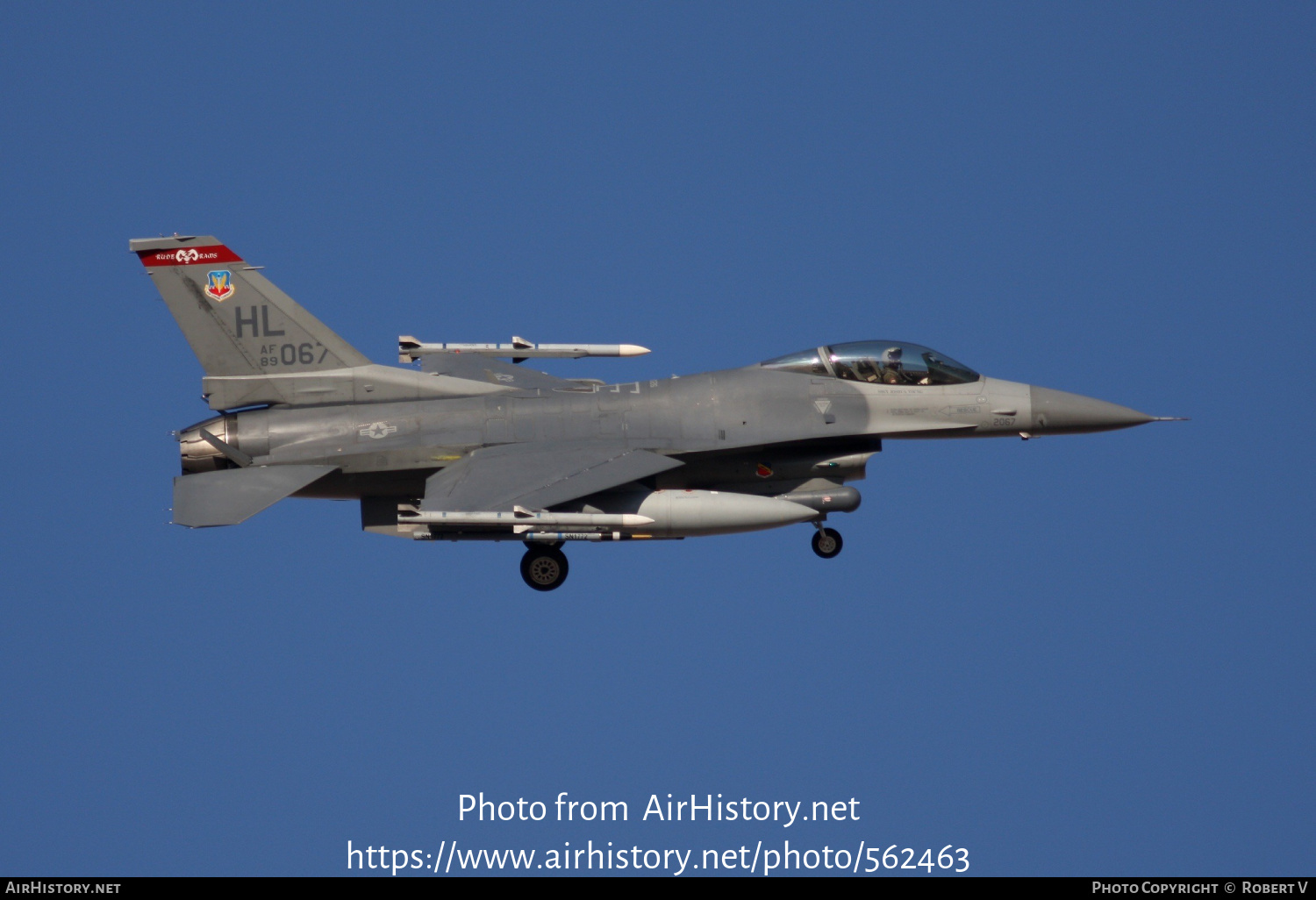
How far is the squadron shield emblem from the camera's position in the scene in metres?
19.5

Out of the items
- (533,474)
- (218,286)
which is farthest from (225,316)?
(533,474)

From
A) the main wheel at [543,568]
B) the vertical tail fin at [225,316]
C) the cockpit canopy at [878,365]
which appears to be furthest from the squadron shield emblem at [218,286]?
the cockpit canopy at [878,365]

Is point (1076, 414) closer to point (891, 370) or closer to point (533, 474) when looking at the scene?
point (891, 370)

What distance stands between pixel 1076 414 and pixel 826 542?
10.3 ft

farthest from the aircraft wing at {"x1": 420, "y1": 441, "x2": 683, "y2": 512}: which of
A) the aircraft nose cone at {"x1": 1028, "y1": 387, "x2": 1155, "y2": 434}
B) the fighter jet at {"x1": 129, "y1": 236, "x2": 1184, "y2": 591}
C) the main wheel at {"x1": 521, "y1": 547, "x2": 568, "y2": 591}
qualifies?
the aircraft nose cone at {"x1": 1028, "y1": 387, "x2": 1155, "y2": 434}

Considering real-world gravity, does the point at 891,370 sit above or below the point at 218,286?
below

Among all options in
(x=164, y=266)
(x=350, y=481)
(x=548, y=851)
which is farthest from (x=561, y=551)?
(x=164, y=266)

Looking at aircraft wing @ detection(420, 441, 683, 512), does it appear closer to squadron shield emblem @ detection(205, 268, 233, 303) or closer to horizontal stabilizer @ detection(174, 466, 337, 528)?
horizontal stabilizer @ detection(174, 466, 337, 528)

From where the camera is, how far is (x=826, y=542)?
19.3 meters

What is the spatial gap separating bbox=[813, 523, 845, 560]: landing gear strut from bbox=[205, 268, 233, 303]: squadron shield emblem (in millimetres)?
6968

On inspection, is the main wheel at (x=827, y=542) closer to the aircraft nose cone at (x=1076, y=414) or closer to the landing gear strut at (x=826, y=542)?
the landing gear strut at (x=826, y=542)

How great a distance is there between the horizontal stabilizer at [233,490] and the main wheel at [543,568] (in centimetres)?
232

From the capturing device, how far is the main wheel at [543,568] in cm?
1894

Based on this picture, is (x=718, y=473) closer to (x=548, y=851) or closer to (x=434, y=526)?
(x=434, y=526)
